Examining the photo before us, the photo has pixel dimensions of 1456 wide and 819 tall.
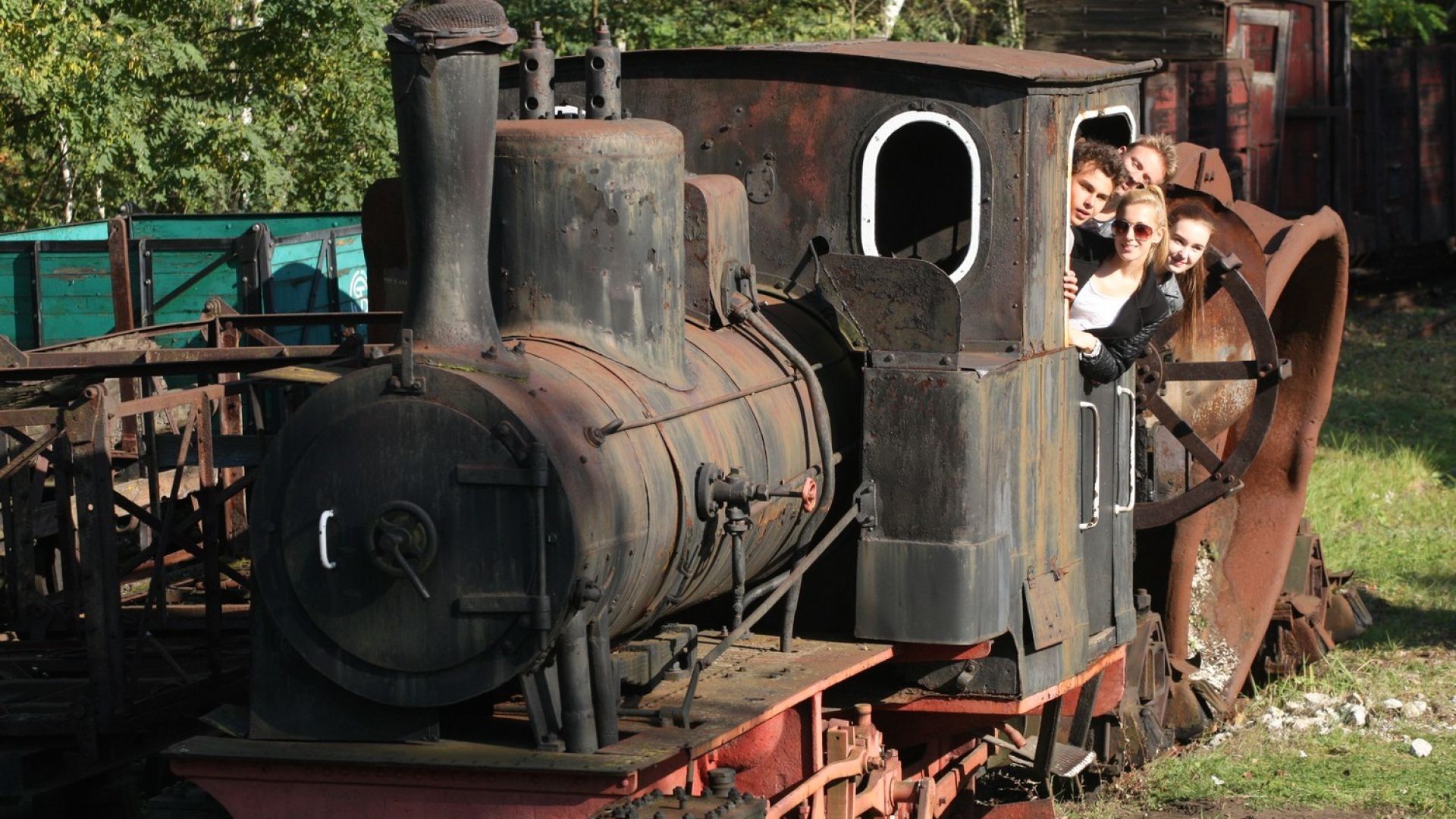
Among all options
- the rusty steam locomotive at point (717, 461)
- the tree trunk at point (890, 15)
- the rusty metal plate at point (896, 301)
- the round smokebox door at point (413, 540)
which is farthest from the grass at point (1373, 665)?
the tree trunk at point (890, 15)

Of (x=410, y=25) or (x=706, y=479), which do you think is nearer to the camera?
(x=410, y=25)

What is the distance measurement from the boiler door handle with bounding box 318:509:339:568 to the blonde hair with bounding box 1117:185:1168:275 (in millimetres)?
3252

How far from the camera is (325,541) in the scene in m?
4.25

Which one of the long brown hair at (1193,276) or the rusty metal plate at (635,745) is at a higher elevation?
the long brown hair at (1193,276)

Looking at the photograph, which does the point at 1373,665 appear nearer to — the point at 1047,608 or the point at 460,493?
the point at 1047,608

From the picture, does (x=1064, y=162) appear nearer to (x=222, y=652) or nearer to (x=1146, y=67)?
(x=1146, y=67)

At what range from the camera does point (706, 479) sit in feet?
15.6

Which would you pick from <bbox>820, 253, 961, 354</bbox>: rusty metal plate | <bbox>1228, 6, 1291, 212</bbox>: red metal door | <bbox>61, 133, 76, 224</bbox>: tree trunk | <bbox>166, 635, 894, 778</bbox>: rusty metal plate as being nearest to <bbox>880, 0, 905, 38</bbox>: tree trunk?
<bbox>1228, 6, 1291, 212</bbox>: red metal door

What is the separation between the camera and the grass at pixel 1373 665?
7406 millimetres

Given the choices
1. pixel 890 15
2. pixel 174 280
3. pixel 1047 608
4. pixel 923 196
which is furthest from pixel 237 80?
pixel 1047 608

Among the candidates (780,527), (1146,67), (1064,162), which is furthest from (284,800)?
(1146,67)

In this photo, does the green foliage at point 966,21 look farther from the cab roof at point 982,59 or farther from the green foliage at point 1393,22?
the cab roof at point 982,59

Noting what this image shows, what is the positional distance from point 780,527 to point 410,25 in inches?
73.6

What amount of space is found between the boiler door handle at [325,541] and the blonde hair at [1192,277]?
4228 millimetres
